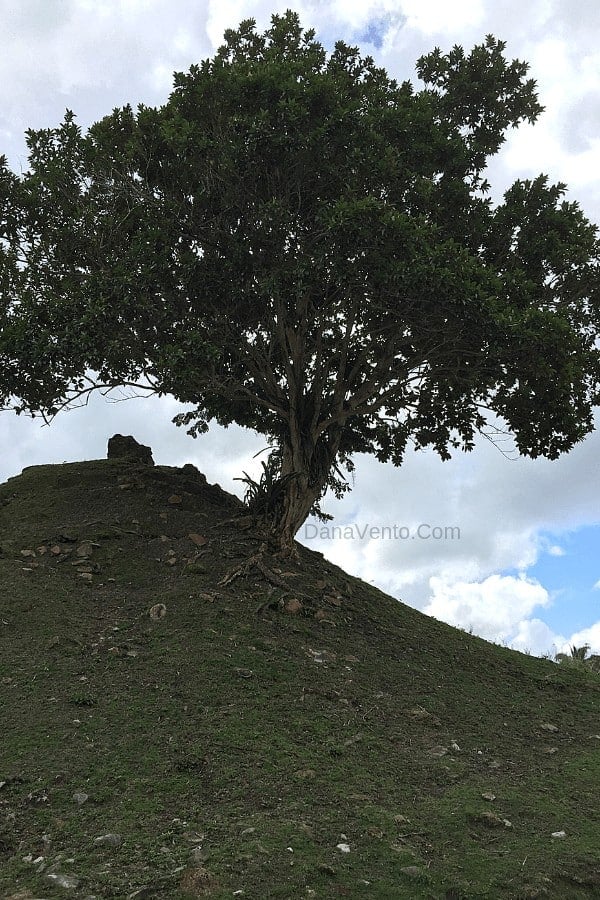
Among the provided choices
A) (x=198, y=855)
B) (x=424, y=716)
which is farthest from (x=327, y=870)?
(x=424, y=716)

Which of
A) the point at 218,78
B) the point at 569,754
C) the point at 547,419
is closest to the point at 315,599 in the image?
the point at 569,754

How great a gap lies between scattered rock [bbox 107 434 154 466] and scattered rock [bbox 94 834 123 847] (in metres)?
14.6

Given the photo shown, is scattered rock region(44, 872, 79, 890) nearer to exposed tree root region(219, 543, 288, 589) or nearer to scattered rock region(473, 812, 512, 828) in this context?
scattered rock region(473, 812, 512, 828)

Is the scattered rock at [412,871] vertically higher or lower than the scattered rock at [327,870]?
higher

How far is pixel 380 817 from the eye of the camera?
8.00m

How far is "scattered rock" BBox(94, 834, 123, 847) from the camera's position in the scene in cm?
711

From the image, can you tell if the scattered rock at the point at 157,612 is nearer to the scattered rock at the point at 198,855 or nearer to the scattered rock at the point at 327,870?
the scattered rock at the point at 198,855

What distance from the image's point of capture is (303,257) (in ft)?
45.5

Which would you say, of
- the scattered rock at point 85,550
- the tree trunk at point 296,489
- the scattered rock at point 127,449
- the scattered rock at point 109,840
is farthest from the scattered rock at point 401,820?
the scattered rock at point 127,449

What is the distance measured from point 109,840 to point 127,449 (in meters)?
15.4

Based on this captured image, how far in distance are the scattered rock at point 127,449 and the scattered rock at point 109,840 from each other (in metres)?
14.6

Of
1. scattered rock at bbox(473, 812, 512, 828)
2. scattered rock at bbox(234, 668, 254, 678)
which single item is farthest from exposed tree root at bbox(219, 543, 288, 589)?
scattered rock at bbox(473, 812, 512, 828)

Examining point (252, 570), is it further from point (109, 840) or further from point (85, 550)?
point (109, 840)

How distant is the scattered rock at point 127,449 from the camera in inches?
845
